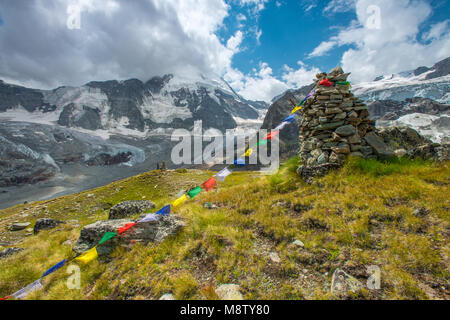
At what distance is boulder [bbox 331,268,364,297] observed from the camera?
303 cm

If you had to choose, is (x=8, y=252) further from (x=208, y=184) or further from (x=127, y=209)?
(x=208, y=184)

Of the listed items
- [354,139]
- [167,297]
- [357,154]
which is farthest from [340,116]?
[167,297]

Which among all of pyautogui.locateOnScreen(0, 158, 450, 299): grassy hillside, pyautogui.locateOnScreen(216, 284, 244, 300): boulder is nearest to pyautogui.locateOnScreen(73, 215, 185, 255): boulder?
pyautogui.locateOnScreen(0, 158, 450, 299): grassy hillside

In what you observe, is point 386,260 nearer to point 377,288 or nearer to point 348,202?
point 377,288

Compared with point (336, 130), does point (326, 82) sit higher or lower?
higher

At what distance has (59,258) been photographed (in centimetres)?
621

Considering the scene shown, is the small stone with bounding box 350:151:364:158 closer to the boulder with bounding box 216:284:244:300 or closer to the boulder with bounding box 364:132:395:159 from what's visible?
the boulder with bounding box 364:132:395:159

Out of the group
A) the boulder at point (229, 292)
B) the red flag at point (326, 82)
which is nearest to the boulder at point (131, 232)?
the boulder at point (229, 292)

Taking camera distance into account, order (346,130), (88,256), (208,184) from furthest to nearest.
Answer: (208,184) < (346,130) < (88,256)

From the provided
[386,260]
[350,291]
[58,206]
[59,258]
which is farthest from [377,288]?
[58,206]

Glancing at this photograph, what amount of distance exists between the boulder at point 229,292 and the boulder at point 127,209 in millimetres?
7891

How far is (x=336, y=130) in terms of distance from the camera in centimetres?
809

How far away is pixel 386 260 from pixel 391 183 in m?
3.57

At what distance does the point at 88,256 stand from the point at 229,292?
460 centimetres
